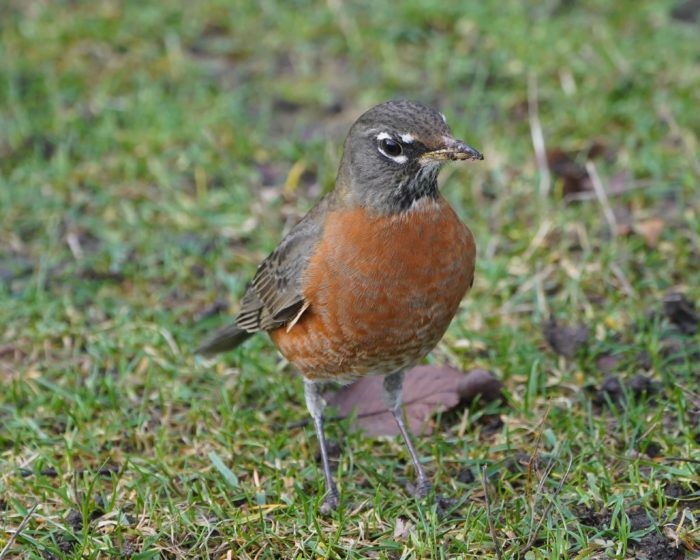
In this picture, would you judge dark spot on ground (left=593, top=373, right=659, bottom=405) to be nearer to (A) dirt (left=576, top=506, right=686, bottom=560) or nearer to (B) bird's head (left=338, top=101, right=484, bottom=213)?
(A) dirt (left=576, top=506, right=686, bottom=560)

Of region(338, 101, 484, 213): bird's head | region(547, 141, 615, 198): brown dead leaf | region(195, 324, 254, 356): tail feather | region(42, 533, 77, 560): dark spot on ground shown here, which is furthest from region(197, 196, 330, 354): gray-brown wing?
region(547, 141, 615, 198): brown dead leaf

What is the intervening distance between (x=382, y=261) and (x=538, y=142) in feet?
9.13

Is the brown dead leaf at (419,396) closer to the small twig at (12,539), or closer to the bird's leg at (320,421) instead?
the bird's leg at (320,421)

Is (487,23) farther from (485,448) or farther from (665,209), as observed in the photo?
(485,448)

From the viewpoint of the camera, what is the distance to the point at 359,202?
465 cm

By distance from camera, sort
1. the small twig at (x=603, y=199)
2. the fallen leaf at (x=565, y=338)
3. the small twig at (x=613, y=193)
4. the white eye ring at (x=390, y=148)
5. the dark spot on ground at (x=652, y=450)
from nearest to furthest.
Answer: the white eye ring at (x=390, y=148) < the dark spot on ground at (x=652, y=450) < the fallen leaf at (x=565, y=338) < the small twig at (x=603, y=199) < the small twig at (x=613, y=193)

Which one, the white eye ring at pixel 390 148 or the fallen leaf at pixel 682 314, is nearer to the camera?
the white eye ring at pixel 390 148

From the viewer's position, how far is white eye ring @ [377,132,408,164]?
4531 millimetres

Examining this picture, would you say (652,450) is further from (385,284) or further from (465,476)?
(385,284)

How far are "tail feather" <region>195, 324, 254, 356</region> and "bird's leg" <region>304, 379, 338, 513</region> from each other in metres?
0.54

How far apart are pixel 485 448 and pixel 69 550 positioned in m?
1.81

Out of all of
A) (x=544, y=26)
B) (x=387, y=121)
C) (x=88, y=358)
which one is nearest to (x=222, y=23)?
(x=544, y=26)

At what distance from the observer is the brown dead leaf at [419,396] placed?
507 cm

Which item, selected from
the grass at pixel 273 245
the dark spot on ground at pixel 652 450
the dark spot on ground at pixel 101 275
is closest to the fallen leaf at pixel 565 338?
the grass at pixel 273 245
